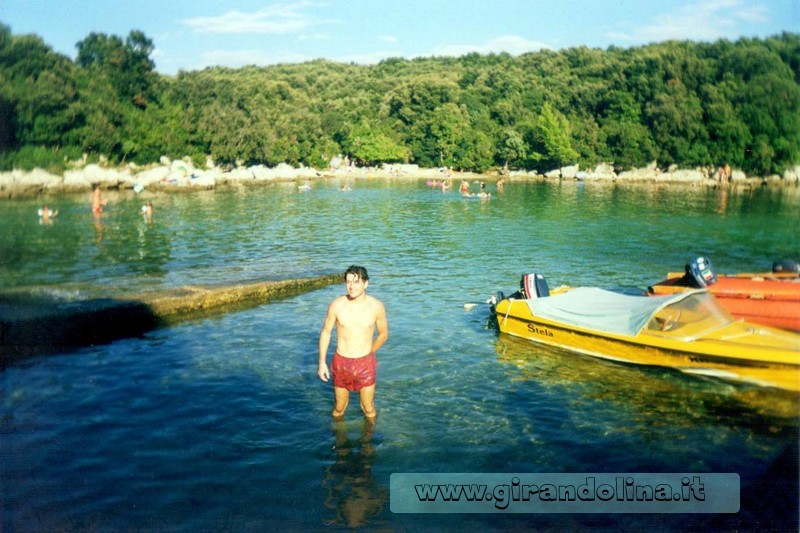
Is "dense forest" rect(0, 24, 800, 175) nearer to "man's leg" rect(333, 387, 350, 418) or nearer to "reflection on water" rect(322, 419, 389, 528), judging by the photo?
"man's leg" rect(333, 387, 350, 418)

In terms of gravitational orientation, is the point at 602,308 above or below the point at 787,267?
below

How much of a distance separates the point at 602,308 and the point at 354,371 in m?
7.49

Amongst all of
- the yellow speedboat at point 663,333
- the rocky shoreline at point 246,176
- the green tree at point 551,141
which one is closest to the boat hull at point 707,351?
the yellow speedboat at point 663,333

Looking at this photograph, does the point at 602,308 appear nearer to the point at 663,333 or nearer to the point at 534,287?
the point at 663,333

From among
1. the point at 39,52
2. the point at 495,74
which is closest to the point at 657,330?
the point at 39,52

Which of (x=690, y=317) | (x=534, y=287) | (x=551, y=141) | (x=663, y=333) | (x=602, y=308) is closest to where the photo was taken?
(x=663, y=333)

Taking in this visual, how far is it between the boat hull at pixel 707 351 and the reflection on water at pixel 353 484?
6108 millimetres

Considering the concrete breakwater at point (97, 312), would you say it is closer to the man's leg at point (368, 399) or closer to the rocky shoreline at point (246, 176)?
the man's leg at point (368, 399)

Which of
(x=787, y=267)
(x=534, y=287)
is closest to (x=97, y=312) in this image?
(x=534, y=287)

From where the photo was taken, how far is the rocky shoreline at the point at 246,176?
6300cm

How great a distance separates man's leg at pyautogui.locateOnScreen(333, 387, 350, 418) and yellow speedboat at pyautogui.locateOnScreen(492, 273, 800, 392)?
6368 millimetres

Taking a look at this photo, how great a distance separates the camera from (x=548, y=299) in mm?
15055

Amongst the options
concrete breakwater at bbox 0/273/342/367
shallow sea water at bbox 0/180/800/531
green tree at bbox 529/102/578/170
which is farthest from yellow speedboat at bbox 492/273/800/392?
green tree at bbox 529/102/578/170

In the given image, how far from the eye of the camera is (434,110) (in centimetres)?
12500
